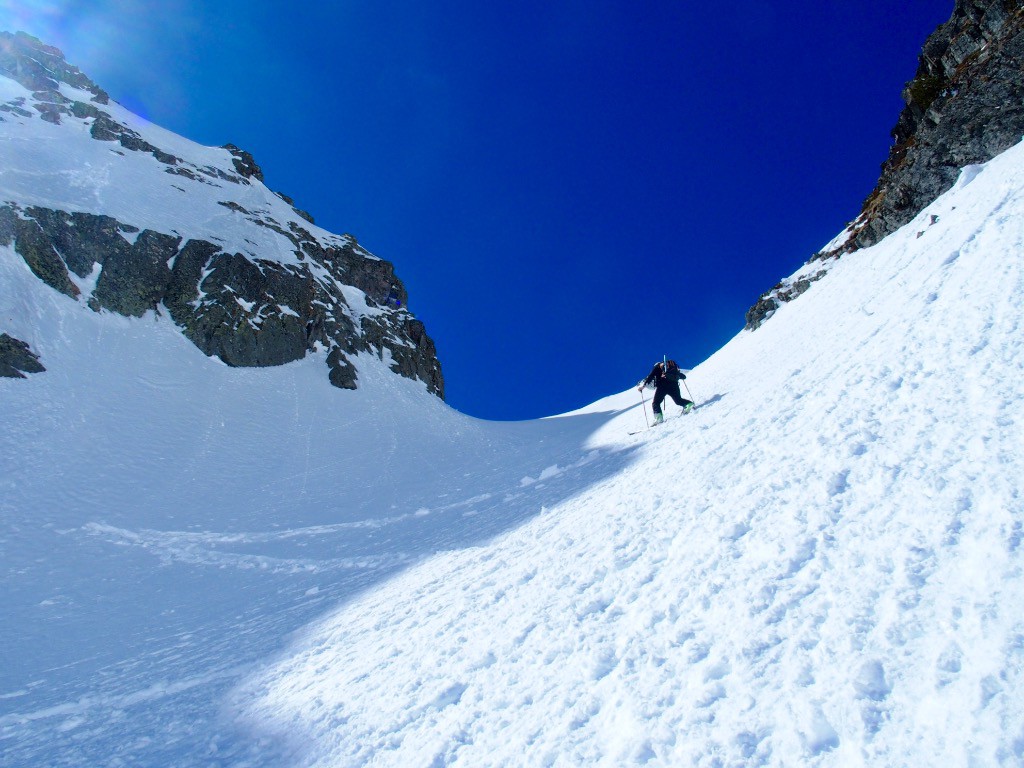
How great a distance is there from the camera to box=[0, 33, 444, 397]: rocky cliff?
30.7 meters

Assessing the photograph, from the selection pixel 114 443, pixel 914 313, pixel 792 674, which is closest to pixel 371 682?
pixel 792 674

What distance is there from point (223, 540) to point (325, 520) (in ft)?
8.55

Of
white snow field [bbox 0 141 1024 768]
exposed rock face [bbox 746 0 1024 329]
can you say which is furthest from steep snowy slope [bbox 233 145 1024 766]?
exposed rock face [bbox 746 0 1024 329]

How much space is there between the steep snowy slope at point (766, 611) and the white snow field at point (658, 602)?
0.06ft

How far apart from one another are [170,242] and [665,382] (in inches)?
Result: 1524

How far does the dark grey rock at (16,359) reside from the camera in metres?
20.7

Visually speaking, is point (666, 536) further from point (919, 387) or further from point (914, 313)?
point (914, 313)

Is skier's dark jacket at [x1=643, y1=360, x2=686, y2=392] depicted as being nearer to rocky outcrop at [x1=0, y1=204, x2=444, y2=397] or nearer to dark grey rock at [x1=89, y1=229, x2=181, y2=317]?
rocky outcrop at [x1=0, y1=204, x2=444, y2=397]

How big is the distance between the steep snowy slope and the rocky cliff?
2583 cm

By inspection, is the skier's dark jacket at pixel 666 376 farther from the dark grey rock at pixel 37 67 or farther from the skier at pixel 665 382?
the dark grey rock at pixel 37 67

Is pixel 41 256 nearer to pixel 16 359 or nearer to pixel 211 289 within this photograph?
pixel 211 289

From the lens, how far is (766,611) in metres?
3.34

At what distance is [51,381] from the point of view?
2167 centimetres

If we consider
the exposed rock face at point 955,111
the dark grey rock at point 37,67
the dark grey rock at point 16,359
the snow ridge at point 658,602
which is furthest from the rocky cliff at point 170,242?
the exposed rock face at point 955,111
